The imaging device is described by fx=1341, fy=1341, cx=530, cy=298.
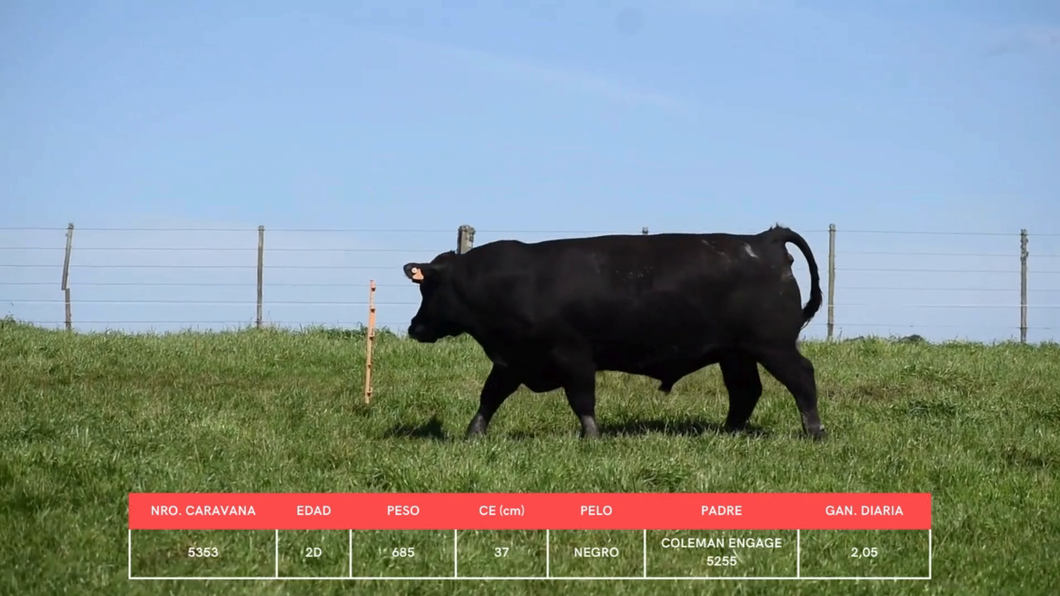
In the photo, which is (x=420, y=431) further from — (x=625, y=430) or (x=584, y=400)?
(x=625, y=430)

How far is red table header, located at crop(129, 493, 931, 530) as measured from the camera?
7113 millimetres

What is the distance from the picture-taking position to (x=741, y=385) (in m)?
10.7

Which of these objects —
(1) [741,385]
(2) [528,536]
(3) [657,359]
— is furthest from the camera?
(1) [741,385]

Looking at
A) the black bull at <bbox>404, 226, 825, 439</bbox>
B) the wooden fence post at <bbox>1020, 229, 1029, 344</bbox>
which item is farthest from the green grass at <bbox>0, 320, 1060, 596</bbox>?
the wooden fence post at <bbox>1020, 229, 1029, 344</bbox>

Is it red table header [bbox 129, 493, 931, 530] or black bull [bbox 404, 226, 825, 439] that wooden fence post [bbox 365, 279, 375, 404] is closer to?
black bull [bbox 404, 226, 825, 439]

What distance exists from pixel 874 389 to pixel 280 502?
758 centimetres

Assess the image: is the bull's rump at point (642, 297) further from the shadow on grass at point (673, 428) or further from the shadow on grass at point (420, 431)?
the shadow on grass at point (420, 431)

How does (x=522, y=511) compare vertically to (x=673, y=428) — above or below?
below

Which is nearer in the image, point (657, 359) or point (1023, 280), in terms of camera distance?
point (657, 359)

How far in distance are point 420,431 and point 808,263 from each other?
3373 mm

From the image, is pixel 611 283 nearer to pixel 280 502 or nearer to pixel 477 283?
pixel 477 283

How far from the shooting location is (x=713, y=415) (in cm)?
1169

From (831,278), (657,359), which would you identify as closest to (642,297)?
(657,359)

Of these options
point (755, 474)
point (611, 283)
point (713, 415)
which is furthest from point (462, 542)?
point (713, 415)
